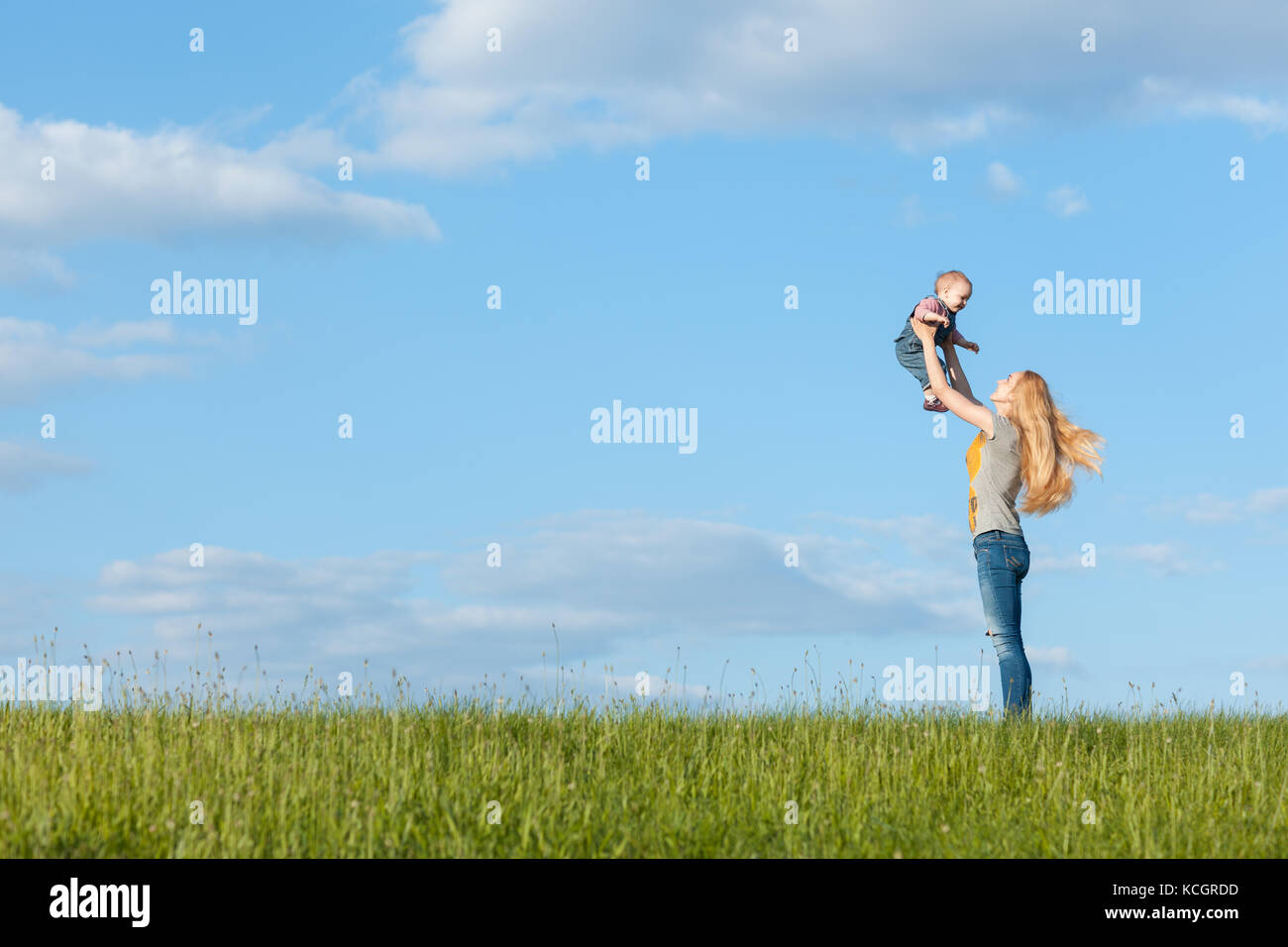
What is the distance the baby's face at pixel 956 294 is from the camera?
34.2 feet

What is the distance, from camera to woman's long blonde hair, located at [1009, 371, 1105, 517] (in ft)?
32.2

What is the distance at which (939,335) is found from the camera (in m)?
10.4

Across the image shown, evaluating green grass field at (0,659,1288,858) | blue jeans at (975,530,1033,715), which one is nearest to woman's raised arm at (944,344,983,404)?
blue jeans at (975,530,1033,715)

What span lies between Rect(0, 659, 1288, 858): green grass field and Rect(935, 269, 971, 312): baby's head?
12.4ft

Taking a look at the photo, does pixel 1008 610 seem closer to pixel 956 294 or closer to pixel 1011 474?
pixel 1011 474

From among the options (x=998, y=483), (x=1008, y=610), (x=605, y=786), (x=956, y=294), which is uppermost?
(x=956, y=294)

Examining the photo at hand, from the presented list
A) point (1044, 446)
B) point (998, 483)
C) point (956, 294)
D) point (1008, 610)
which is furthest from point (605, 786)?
point (956, 294)

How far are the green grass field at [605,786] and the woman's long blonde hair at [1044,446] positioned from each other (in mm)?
1993

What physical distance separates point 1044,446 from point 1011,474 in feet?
1.30

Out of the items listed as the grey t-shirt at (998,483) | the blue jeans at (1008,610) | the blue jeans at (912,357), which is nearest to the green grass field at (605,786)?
the blue jeans at (1008,610)

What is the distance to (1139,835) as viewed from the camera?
22.7 ft
